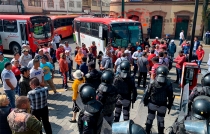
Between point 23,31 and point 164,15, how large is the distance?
641 inches

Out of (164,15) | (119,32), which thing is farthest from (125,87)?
(164,15)

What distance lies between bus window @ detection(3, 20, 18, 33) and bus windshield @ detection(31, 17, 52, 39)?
1.49m

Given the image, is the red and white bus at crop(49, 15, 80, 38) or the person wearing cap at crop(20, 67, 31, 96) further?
the red and white bus at crop(49, 15, 80, 38)

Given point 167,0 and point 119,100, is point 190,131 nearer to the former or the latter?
point 119,100

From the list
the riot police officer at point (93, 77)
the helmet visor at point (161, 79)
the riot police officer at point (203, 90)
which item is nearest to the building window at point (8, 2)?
the riot police officer at point (93, 77)

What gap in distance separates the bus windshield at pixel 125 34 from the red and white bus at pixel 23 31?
616 centimetres

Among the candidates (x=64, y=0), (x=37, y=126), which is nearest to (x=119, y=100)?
(x=37, y=126)

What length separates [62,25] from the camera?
74.5 feet

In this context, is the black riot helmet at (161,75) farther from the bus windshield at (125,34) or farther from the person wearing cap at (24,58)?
the bus windshield at (125,34)

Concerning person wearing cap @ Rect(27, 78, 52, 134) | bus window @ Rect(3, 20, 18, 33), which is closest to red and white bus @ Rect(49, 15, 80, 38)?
bus window @ Rect(3, 20, 18, 33)

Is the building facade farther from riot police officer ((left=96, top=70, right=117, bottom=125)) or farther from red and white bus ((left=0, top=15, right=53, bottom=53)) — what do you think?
riot police officer ((left=96, top=70, right=117, bottom=125))

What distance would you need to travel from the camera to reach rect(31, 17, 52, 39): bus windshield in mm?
13949

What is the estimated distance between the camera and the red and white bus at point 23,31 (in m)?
13.7

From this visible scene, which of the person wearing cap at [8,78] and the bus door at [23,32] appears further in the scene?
the bus door at [23,32]
